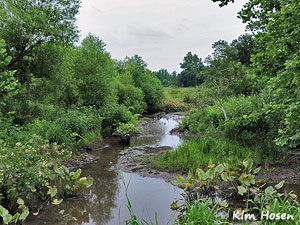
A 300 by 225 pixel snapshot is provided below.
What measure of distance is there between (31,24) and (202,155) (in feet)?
26.6

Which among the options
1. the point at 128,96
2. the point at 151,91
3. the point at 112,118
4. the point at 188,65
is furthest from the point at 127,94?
the point at 188,65

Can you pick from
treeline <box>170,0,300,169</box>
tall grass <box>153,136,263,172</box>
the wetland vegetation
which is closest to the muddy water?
the wetland vegetation

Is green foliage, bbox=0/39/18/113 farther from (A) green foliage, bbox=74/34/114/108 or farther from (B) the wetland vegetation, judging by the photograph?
(A) green foliage, bbox=74/34/114/108

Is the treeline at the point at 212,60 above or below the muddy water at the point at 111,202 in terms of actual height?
above

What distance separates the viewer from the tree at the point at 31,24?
9633 millimetres

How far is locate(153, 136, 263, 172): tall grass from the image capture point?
24.1ft

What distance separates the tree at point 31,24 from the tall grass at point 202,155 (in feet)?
22.5

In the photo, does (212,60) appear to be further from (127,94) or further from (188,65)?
(188,65)

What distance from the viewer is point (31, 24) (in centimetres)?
958

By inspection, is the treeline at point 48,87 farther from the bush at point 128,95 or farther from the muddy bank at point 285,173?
the bush at point 128,95

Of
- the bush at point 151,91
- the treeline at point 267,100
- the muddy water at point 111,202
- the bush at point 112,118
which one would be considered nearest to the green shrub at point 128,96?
the bush at point 151,91

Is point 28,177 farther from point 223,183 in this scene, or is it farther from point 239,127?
point 239,127

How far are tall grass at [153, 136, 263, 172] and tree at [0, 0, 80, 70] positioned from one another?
685 centimetres

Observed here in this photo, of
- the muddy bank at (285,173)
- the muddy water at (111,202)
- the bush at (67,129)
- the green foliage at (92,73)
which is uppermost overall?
the green foliage at (92,73)
